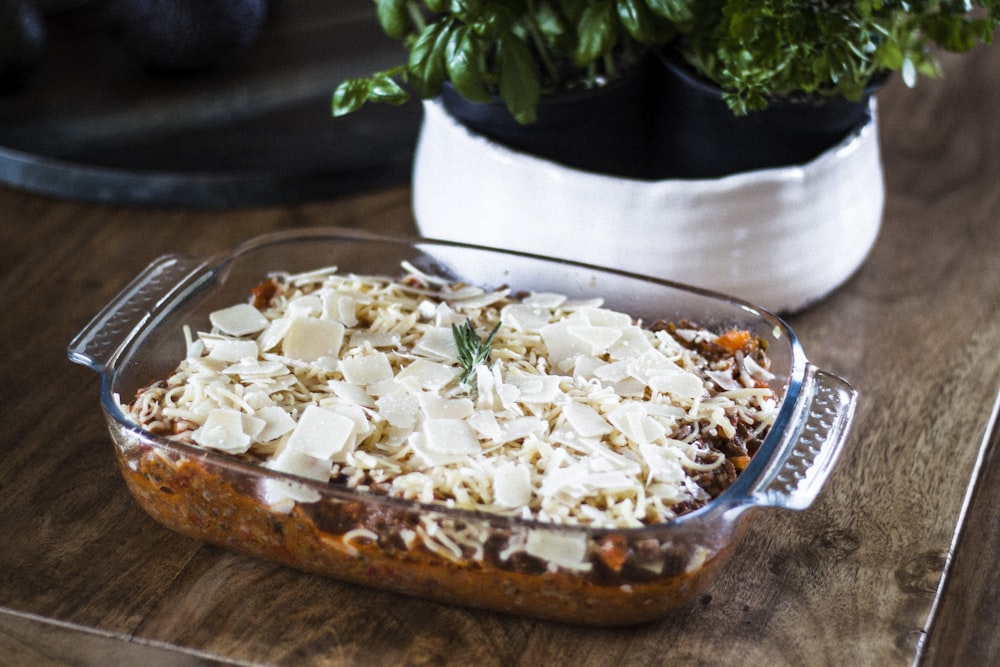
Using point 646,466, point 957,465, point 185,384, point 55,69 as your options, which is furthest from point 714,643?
point 55,69

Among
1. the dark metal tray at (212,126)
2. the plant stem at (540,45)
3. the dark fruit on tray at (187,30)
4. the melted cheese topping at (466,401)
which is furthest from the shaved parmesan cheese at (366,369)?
the dark fruit on tray at (187,30)

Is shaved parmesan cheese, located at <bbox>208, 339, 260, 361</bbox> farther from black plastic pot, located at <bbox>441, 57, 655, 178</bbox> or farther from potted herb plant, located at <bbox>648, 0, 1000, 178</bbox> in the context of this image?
potted herb plant, located at <bbox>648, 0, 1000, 178</bbox>

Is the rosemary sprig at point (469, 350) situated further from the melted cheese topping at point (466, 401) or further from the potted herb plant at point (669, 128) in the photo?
the potted herb plant at point (669, 128)

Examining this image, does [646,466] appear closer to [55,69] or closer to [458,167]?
[458,167]

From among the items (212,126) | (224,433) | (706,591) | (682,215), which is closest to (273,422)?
(224,433)

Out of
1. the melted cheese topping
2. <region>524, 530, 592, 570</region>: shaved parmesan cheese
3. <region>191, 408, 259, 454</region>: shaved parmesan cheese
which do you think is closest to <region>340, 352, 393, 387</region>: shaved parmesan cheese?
Result: the melted cheese topping

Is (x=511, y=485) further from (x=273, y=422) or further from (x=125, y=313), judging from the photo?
(x=125, y=313)
